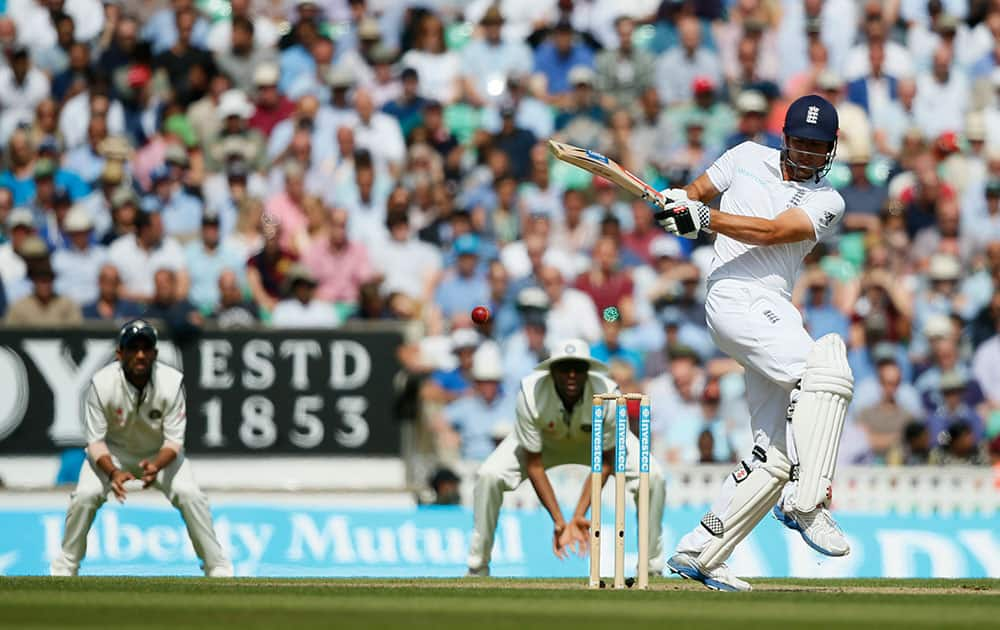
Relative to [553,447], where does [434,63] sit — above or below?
above

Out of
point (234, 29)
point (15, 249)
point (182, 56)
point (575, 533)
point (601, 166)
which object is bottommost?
point (575, 533)

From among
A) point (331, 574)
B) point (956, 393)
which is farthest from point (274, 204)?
point (956, 393)

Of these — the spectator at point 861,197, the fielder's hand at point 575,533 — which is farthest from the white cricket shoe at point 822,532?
the spectator at point 861,197

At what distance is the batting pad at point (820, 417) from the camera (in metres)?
7.77

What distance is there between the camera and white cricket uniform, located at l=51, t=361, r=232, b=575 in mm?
10508

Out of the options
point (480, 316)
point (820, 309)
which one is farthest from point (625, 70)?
point (480, 316)

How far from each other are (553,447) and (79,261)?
5263 millimetres

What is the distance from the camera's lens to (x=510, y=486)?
10664 millimetres

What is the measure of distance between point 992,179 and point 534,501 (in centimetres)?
519

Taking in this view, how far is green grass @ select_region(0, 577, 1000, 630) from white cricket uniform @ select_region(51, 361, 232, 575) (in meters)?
1.56

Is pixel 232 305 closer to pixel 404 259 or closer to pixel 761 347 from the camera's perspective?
pixel 404 259

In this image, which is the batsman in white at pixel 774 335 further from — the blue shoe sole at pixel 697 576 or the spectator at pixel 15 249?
the spectator at pixel 15 249

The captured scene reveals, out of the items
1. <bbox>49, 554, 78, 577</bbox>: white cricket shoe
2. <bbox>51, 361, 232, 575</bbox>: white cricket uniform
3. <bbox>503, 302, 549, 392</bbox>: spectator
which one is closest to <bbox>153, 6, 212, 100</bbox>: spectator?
<bbox>503, 302, 549, 392</bbox>: spectator

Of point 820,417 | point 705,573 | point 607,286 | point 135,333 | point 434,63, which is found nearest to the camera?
point 820,417
